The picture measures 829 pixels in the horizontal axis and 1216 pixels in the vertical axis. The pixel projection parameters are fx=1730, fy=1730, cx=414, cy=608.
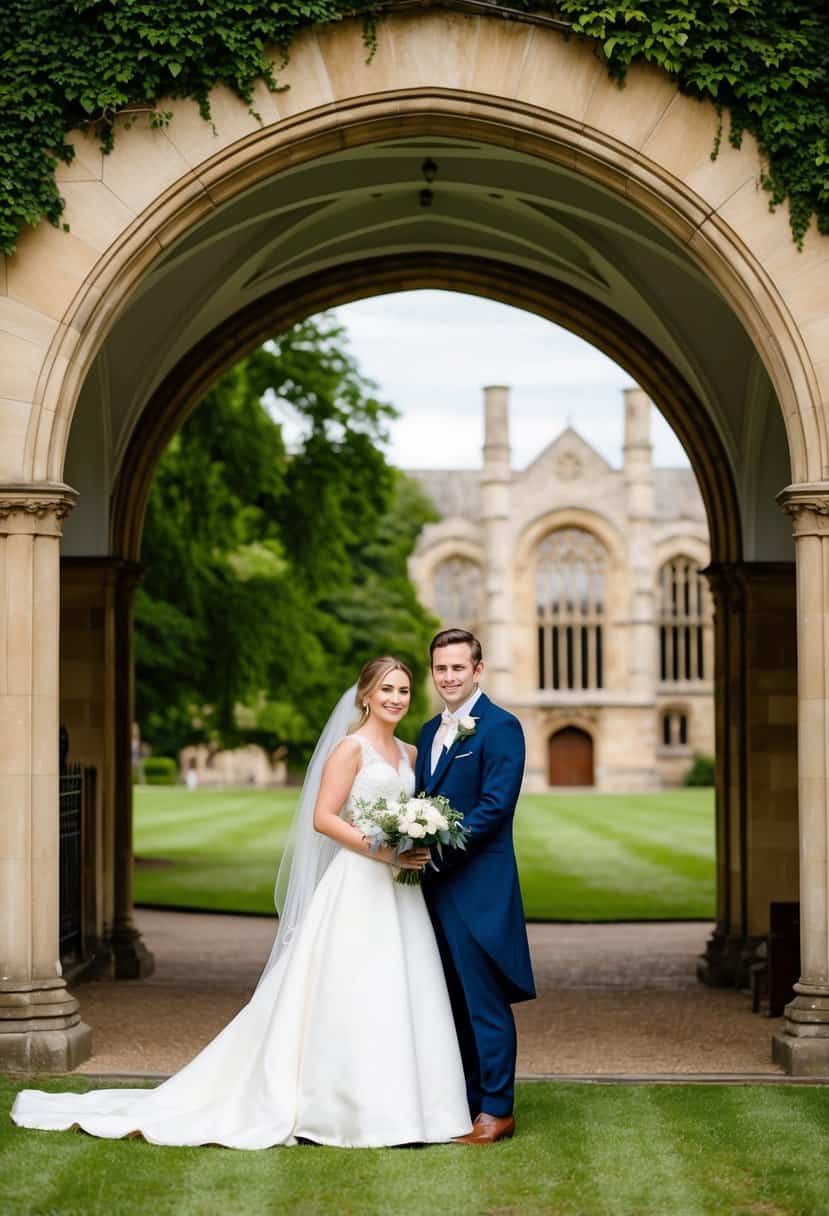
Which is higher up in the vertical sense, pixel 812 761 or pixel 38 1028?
pixel 812 761

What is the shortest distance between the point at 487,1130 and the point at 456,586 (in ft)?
195

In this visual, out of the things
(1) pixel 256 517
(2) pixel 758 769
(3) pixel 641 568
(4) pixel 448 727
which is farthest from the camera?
(3) pixel 641 568

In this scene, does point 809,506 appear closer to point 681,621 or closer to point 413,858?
point 413,858

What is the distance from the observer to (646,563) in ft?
206

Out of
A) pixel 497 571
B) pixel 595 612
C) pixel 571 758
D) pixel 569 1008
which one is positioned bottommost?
pixel 571 758

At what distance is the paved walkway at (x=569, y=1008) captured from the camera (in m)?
9.16

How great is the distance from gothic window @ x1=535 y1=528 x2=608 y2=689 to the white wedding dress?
56.0m

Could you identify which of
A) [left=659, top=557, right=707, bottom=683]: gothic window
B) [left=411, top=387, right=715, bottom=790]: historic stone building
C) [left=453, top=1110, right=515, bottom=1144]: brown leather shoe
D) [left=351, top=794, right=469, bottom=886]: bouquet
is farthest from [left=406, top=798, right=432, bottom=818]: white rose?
[left=659, top=557, right=707, bottom=683]: gothic window

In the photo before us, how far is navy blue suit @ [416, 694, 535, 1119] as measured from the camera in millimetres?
6832

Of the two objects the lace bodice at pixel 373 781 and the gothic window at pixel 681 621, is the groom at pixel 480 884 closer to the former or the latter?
the lace bodice at pixel 373 781

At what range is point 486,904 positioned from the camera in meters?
6.92

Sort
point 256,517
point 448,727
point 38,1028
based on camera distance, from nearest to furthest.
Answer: point 448,727 → point 38,1028 → point 256,517

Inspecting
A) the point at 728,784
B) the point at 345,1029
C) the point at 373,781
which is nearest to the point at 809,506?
the point at 373,781

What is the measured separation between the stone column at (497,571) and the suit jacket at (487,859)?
180ft
